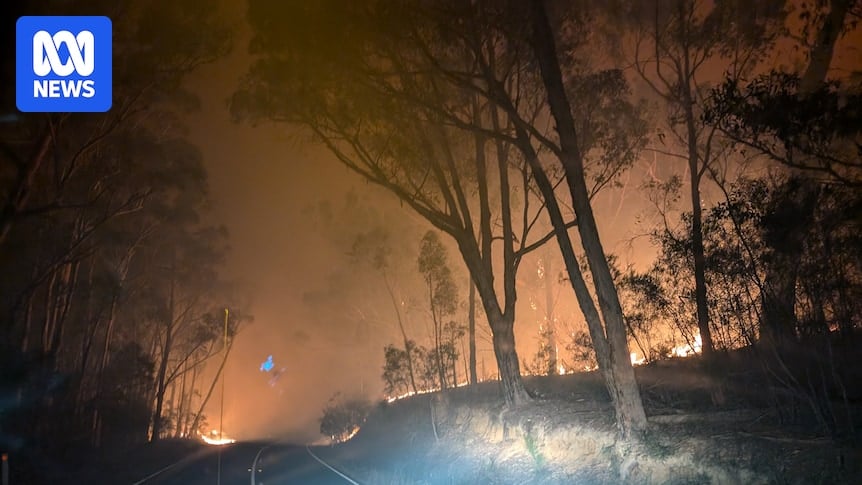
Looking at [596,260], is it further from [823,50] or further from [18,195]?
[18,195]

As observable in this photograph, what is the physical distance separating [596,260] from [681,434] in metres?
3.00

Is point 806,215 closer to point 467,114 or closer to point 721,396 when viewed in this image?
point 721,396

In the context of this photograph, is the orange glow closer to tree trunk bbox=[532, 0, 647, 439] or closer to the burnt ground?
the burnt ground

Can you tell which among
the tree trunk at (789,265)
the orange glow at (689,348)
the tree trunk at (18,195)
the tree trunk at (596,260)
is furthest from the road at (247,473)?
the tree trunk at (789,265)

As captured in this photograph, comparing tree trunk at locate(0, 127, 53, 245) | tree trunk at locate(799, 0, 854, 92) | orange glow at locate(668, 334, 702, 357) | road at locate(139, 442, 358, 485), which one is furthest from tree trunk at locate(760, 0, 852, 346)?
tree trunk at locate(0, 127, 53, 245)

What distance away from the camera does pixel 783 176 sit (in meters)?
10.2

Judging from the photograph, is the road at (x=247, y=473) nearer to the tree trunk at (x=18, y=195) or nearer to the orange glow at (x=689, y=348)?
the tree trunk at (x=18, y=195)

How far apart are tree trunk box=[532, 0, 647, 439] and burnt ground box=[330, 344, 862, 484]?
516 mm

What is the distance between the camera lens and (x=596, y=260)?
10.5 m

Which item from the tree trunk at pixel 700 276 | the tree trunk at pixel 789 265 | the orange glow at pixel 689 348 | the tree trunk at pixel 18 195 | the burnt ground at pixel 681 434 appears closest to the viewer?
the burnt ground at pixel 681 434

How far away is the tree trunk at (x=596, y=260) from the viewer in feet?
33.2

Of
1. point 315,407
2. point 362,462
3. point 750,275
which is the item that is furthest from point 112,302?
point 315,407

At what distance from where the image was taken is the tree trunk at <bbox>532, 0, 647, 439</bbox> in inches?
398

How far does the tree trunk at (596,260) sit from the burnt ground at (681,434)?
516 millimetres
